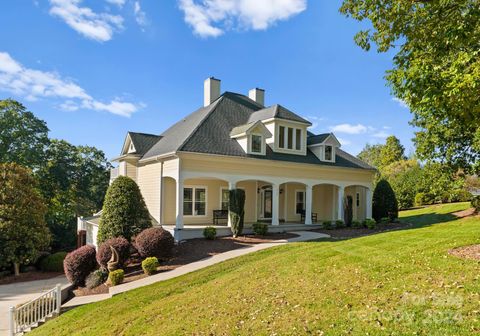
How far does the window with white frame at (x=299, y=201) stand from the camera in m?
23.4

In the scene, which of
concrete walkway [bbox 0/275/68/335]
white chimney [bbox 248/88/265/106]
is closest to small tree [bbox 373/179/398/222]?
white chimney [bbox 248/88/265/106]

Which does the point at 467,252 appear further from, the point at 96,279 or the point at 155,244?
the point at 96,279

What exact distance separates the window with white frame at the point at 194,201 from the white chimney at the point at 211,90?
7.34 meters

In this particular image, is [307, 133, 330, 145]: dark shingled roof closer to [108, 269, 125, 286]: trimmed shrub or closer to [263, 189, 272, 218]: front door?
[263, 189, 272, 218]: front door

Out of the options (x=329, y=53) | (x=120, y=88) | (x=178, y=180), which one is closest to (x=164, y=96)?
(x=120, y=88)

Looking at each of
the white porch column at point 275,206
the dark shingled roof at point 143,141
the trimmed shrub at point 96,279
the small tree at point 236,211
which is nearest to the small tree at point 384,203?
the white porch column at point 275,206

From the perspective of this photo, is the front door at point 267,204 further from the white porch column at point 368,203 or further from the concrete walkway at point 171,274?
the white porch column at point 368,203

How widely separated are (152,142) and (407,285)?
765 inches

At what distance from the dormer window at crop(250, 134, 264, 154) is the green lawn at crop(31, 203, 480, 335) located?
30.0 ft

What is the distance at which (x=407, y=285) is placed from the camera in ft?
21.0

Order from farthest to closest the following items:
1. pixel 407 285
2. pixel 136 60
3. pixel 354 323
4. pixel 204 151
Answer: pixel 204 151, pixel 136 60, pixel 407 285, pixel 354 323

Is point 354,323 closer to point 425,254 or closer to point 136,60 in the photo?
point 425,254

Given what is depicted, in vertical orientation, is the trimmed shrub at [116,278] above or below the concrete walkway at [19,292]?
above

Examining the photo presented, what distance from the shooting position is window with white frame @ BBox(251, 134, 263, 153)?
1903 cm
